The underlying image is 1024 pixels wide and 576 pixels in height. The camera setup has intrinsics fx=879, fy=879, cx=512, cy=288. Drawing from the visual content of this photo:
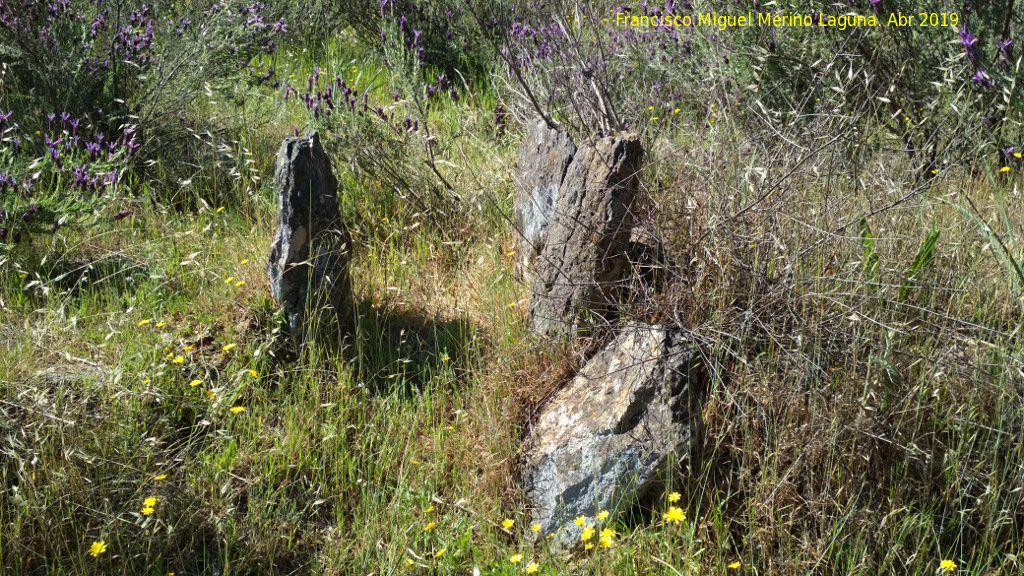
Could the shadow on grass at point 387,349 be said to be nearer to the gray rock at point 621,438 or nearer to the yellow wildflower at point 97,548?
the gray rock at point 621,438

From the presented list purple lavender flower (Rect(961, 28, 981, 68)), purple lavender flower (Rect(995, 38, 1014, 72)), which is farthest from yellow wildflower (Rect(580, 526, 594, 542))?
purple lavender flower (Rect(995, 38, 1014, 72))

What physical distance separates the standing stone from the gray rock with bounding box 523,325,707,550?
3.22 feet

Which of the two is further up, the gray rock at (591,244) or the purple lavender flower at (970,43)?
the purple lavender flower at (970,43)

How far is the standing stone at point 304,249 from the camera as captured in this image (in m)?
3.26

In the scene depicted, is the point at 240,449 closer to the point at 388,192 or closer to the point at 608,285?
the point at 608,285

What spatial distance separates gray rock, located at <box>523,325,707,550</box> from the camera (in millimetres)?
2613

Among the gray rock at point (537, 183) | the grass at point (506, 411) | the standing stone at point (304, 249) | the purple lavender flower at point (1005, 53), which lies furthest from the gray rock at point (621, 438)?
the purple lavender flower at point (1005, 53)

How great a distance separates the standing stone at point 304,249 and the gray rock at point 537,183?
0.77m

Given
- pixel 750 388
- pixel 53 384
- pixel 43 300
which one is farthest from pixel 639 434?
pixel 43 300

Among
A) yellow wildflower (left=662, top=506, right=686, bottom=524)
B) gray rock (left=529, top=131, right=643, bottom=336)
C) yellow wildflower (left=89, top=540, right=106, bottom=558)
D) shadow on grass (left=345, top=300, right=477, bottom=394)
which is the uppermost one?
gray rock (left=529, top=131, right=643, bottom=336)

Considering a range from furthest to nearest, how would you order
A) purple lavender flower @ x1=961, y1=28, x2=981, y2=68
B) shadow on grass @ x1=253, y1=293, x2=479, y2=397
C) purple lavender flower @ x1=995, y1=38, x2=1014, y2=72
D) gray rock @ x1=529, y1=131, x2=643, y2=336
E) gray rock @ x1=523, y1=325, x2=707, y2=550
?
purple lavender flower @ x1=995, y1=38, x2=1014, y2=72
purple lavender flower @ x1=961, y1=28, x2=981, y2=68
shadow on grass @ x1=253, y1=293, x2=479, y2=397
gray rock @ x1=529, y1=131, x2=643, y2=336
gray rock @ x1=523, y1=325, x2=707, y2=550

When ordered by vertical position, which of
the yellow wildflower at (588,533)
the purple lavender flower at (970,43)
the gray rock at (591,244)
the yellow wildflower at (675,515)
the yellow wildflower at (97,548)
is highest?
the purple lavender flower at (970,43)

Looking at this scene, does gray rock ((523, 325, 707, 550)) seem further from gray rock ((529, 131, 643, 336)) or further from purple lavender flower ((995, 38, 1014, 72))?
purple lavender flower ((995, 38, 1014, 72))

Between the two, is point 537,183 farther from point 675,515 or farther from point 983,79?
point 983,79
